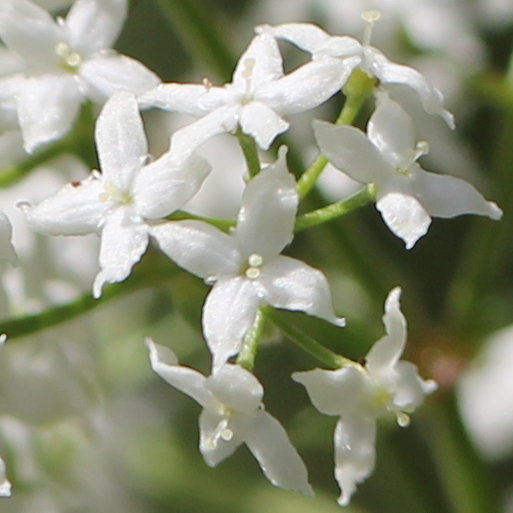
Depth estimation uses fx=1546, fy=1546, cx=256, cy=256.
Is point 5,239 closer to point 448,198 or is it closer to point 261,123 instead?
point 261,123

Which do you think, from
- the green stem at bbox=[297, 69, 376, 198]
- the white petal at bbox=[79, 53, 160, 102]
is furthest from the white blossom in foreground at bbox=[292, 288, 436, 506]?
the white petal at bbox=[79, 53, 160, 102]

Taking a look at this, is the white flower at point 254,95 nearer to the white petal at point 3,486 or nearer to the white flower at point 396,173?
the white flower at point 396,173

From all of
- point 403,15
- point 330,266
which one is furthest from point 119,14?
point 403,15

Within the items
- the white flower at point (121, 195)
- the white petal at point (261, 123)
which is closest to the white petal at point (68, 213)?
the white flower at point (121, 195)

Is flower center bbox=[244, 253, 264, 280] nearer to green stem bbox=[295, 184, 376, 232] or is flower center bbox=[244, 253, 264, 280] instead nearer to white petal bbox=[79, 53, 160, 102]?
green stem bbox=[295, 184, 376, 232]

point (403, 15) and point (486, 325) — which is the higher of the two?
point (403, 15)

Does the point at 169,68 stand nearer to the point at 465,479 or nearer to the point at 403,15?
the point at 403,15
